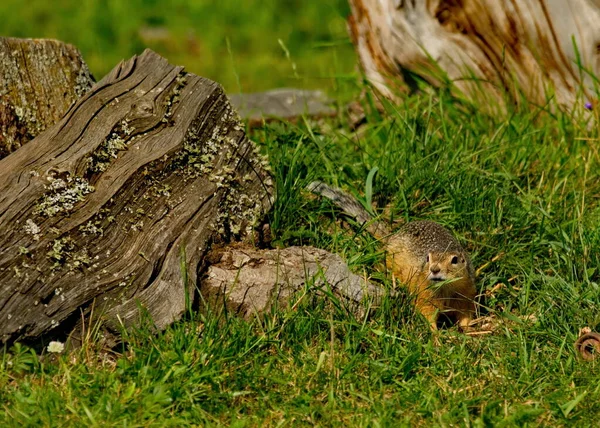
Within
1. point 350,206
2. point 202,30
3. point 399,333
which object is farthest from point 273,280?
point 202,30

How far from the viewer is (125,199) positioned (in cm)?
438

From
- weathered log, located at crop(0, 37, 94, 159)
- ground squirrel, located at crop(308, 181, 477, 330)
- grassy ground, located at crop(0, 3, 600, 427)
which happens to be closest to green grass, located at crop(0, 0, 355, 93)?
grassy ground, located at crop(0, 3, 600, 427)

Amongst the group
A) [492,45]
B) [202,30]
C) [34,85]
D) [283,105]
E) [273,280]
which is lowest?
[202,30]

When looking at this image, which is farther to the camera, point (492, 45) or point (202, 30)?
point (202, 30)

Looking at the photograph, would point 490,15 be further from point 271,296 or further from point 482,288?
point 271,296

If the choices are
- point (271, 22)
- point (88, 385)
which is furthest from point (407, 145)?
point (271, 22)

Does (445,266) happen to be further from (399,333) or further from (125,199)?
(125,199)

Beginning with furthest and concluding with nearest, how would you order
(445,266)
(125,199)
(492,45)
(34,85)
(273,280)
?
(492,45) < (34,85) < (445,266) < (273,280) < (125,199)

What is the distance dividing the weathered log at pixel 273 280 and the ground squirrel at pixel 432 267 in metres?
0.28

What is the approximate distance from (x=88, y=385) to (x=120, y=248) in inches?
29.5

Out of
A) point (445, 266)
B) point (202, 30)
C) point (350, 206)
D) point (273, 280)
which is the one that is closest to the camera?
point (273, 280)

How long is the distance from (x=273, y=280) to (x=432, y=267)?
82cm

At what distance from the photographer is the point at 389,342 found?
167 inches

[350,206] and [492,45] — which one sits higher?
[492,45]
